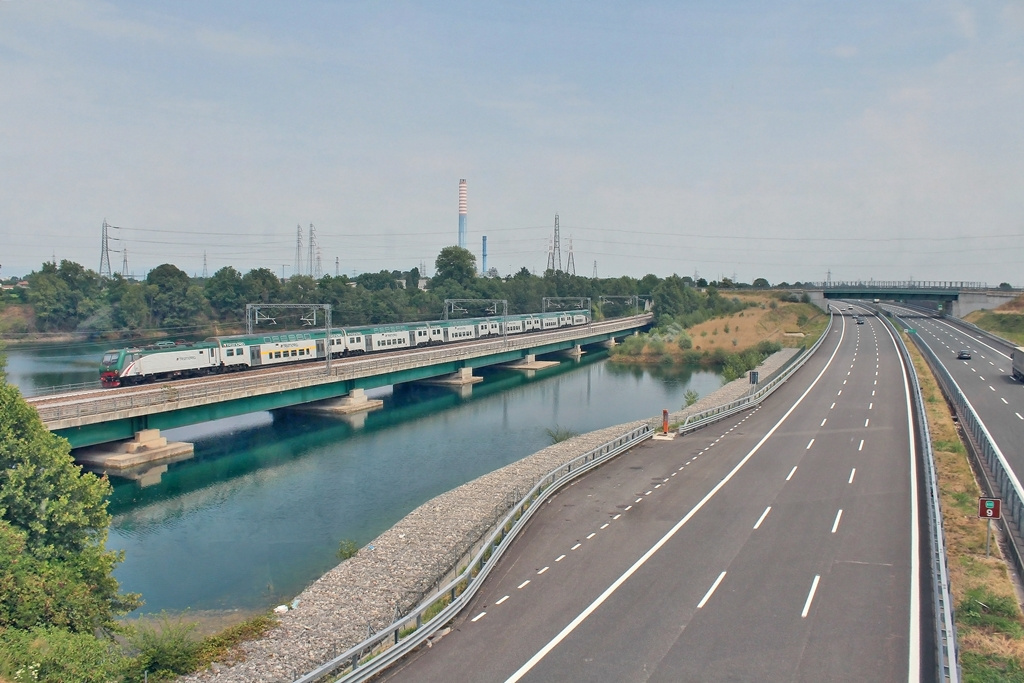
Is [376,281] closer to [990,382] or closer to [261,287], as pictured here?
[261,287]

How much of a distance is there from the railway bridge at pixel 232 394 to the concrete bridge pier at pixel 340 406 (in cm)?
12

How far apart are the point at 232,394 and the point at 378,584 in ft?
95.8

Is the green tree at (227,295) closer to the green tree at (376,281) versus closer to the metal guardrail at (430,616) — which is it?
the green tree at (376,281)

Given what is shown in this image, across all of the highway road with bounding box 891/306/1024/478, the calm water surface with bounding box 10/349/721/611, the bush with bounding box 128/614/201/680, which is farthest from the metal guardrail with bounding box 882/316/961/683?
the calm water surface with bounding box 10/349/721/611

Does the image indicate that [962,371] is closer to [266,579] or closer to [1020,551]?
[1020,551]

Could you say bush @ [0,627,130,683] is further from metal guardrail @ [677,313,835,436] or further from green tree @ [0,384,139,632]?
metal guardrail @ [677,313,835,436]

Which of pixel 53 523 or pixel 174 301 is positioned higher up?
pixel 174 301

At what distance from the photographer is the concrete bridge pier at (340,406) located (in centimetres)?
6034

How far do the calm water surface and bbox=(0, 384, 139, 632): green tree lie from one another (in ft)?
25.4

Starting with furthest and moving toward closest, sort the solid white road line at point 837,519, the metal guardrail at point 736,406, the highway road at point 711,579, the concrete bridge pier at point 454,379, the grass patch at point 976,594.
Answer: the concrete bridge pier at point 454,379, the metal guardrail at point 736,406, the solid white road line at point 837,519, the highway road at point 711,579, the grass patch at point 976,594

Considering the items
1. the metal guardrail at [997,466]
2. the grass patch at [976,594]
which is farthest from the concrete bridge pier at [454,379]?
the grass patch at [976,594]

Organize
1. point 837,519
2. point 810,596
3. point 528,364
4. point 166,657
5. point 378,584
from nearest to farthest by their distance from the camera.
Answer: point 166,657 < point 810,596 < point 378,584 < point 837,519 < point 528,364

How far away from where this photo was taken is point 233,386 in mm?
48125

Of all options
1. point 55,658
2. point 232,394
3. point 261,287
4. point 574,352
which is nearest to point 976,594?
point 55,658
